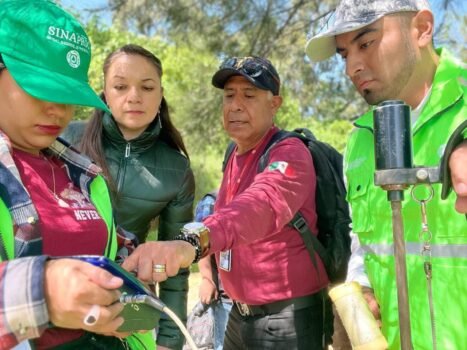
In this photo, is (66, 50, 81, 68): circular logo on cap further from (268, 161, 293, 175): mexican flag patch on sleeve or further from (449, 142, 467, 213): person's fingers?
(268, 161, 293, 175): mexican flag patch on sleeve

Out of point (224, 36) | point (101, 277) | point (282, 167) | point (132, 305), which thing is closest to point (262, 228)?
point (282, 167)

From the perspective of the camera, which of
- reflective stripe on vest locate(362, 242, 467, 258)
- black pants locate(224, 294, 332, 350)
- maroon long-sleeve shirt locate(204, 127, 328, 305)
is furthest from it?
black pants locate(224, 294, 332, 350)

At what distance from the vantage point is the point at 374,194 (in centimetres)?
191

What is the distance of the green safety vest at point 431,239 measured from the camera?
5.44 ft

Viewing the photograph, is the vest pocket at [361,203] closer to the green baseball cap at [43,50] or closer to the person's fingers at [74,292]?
the green baseball cap at [43,50]

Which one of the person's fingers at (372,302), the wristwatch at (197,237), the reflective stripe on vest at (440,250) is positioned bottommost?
the person's fingers at (372,302)

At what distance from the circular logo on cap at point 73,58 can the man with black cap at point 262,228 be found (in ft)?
2.33

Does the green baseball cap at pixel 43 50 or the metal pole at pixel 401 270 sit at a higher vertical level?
the green baseball cap at pixel 43 50

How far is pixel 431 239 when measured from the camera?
169 cm

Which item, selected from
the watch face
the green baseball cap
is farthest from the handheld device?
the watch face

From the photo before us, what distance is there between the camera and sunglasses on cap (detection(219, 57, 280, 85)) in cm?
279

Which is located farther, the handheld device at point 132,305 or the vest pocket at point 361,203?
the vest pocket at point 361,203

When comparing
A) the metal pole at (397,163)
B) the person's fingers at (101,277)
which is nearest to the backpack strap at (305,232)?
the metal pole at (397,163)

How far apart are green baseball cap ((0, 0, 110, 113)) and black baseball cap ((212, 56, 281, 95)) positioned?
4.62ft
